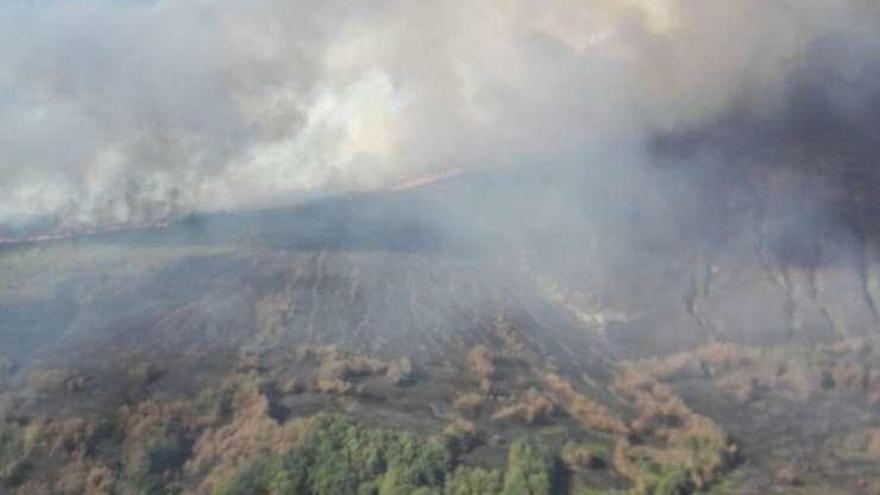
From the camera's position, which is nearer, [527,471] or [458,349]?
[527,471]

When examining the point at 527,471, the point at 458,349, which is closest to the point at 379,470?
the point at 527,471

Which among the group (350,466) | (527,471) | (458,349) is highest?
(458,349)

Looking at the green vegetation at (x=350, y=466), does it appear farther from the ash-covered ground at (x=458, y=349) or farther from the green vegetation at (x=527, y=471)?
the green vegetation at (x=527, y=471)

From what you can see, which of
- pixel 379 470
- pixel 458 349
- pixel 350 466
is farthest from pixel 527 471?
pixel 458 349

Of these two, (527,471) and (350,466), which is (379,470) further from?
(527,471)

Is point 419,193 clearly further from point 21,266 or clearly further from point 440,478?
point 440,478

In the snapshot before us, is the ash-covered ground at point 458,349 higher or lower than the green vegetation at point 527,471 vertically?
higher

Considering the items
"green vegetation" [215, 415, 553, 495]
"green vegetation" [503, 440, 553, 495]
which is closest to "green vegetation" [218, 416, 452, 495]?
"green vegetation" [215, 415, 553, 495]

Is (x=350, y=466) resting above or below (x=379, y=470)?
above

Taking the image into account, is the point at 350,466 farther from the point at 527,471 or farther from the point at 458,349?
the point at 458,349

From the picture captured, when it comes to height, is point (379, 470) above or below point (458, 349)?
below

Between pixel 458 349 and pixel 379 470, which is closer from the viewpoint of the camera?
pixel 379 470

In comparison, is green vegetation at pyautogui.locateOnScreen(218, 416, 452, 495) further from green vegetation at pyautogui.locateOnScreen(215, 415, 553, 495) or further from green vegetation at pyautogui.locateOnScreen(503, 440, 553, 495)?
green vegetation at pyautogui.locateOnScreen(503, 440, 553, 495)

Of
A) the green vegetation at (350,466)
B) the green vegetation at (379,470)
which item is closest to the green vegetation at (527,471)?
the green vegetation at (379,470)
